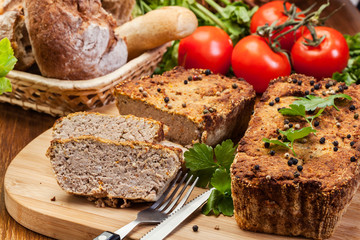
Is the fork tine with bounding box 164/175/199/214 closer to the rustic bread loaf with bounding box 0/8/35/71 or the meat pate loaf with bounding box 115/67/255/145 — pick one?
the meat pate loaf with bounding box 115/67/255/145

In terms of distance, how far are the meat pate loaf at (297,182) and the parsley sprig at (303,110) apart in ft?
0.24

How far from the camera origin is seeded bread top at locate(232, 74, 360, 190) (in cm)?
303

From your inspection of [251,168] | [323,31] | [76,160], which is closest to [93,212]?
[76,160]

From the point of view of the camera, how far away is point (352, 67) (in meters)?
5.39

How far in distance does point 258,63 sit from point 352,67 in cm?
119

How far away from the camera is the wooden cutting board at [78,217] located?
10.3ft

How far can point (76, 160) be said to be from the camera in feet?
11.3

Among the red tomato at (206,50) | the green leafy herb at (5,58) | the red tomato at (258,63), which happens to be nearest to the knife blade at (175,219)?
the green leafy herb at (5,58)

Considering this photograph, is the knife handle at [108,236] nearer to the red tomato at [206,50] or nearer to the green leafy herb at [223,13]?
the red tomato at [206,50]

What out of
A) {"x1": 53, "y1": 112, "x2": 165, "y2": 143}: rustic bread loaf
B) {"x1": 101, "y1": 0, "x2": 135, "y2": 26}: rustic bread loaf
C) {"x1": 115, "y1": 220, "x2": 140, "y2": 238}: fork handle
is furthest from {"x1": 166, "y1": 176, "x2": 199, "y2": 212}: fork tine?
{"x1": 101, "y1": 0, "x2": 135, "y2": 26}: rustic bread loaf

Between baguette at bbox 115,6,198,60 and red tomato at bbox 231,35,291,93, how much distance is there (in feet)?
2.02

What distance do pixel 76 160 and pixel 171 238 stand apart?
3.04 feet

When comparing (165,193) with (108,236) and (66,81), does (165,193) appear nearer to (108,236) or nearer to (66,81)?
(108,236)

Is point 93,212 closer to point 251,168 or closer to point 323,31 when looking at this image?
point 251,168
